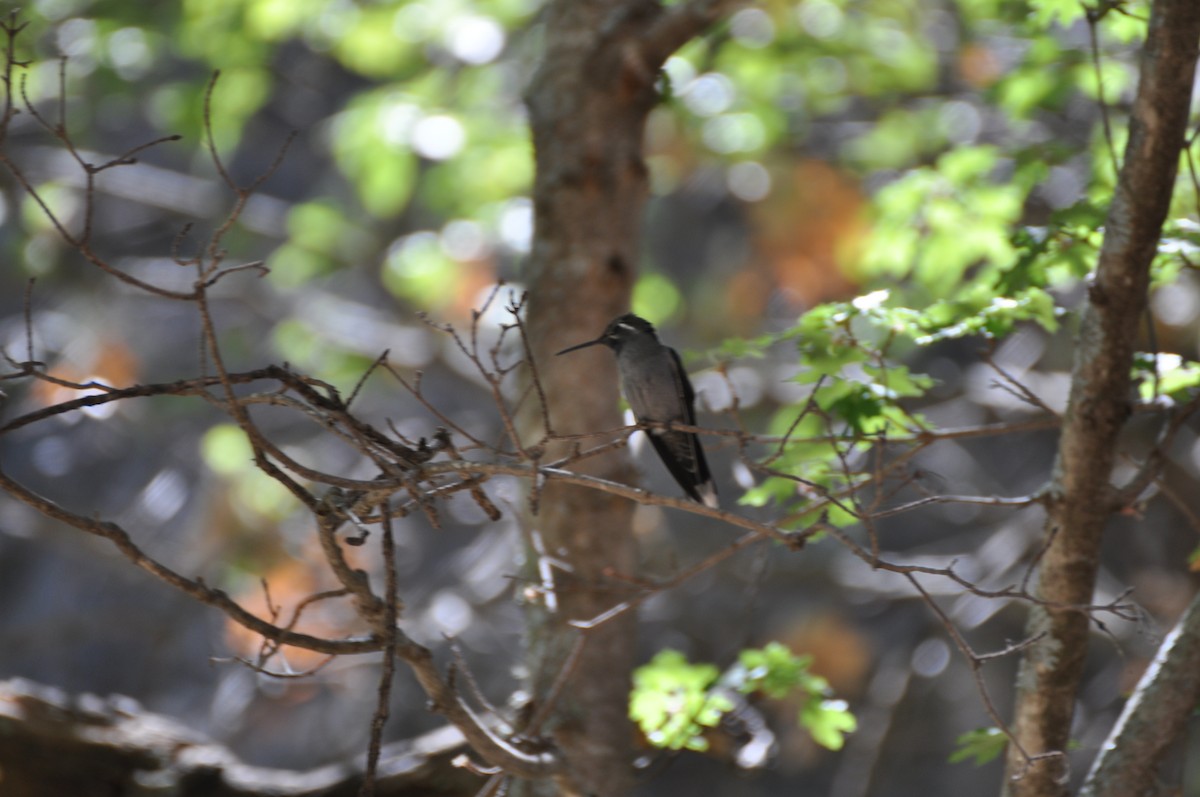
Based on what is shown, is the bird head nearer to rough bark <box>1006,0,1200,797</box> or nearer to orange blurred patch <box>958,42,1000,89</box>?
rough bark <box>1006,0,1200,797</box>

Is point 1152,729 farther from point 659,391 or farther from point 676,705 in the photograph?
point 659,391

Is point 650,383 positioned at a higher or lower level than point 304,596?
lower

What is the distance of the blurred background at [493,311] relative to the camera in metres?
6.45

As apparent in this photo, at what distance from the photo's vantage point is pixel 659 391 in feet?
12.6

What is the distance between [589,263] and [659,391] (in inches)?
20.8

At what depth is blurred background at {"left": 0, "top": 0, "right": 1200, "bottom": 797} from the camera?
21.2ft

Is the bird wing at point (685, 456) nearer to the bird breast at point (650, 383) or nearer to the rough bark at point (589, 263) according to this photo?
the bird breast at point (650, 383)

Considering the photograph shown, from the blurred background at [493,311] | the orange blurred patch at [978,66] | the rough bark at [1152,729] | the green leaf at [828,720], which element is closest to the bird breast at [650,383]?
the green leaf at [828,720]

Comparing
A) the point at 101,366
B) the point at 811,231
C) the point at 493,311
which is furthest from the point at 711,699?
the point at 101,366

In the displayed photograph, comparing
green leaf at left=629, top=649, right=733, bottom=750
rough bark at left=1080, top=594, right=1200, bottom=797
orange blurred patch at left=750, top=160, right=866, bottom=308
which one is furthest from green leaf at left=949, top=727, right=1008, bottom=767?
orange blurred patch at left=750, top=160, right=866, bottom=308

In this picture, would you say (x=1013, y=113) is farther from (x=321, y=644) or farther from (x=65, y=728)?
(x=65, y=728)

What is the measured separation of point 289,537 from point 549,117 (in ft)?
16.8

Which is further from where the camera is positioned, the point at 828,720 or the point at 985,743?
the point at 828,720

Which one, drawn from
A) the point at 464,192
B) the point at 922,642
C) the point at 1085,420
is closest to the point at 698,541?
the point at 922,642
